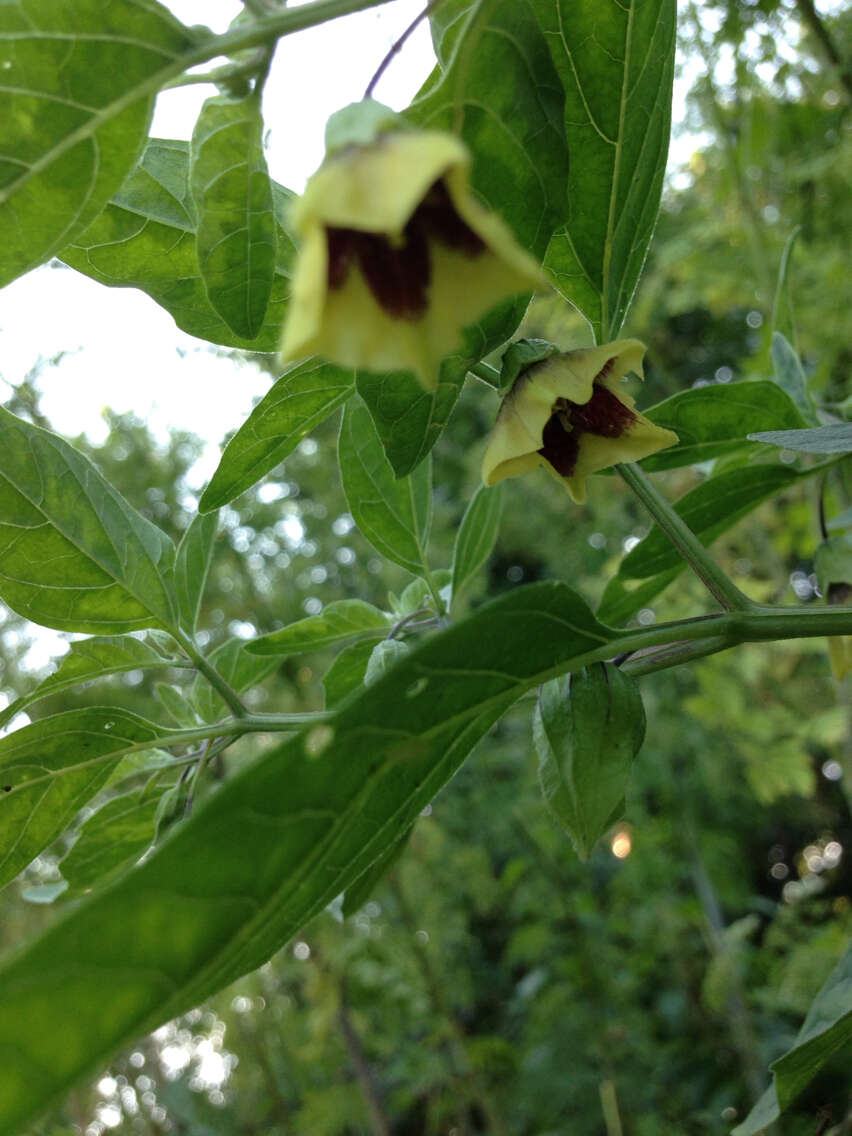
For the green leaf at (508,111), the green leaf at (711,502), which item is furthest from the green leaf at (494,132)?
the green leaf at (711,502)

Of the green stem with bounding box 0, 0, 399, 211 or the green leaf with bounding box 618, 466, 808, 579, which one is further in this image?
the green leaf with bounding box 618, 466, 808, 579

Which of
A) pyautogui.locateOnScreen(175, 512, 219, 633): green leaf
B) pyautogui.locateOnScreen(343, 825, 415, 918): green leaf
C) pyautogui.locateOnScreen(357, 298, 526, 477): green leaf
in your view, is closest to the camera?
pyautogui.locateOnScreen(357, 298, 526, 477): green leaf

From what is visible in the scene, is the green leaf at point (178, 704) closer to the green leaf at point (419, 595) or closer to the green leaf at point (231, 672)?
the green leaf at point (231, 672)

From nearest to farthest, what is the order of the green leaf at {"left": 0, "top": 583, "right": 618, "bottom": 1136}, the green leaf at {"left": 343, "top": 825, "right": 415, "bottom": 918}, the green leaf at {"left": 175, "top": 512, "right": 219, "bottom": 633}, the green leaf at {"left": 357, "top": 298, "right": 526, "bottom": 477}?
the green leaf at {"left": 0, "top": 583, "right": 618, "bottom": 1136} → the green leaf at {"left": 357, "top": 298, "right": 526, "bottom": 477} → the green leaf at {"left": 343, "top": 825, "right": 415, "bottom": 918} → the green leaf at {"left": 175, "top": 512, "right": 219, "bottom": 633}

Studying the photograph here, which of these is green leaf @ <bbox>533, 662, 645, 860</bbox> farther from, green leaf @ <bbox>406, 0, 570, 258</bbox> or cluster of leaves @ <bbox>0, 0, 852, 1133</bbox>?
green leaf @ <bbox>406, 0, 570, 258</bbox>

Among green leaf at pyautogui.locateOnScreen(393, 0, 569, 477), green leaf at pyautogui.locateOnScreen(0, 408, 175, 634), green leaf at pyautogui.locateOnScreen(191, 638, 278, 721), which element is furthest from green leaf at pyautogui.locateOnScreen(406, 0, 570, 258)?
green leaf at pyautogui.locateOnScreen(191, 638, 278, 721)

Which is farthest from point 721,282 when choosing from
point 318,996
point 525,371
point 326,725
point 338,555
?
point 326,725

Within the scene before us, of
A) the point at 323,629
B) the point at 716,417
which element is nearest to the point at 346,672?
the point at 323,629
